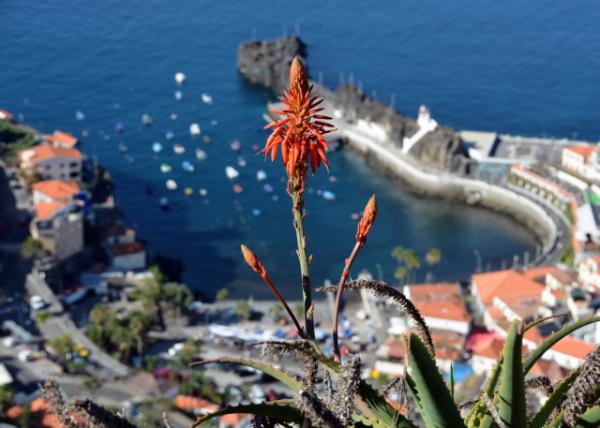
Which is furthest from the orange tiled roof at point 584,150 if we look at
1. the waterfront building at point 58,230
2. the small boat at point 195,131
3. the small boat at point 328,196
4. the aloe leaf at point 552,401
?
the aloe leaf at point 552,401

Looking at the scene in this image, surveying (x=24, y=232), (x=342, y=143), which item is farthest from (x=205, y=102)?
(x=24, y=232)

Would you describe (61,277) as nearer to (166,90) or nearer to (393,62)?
(166,90)

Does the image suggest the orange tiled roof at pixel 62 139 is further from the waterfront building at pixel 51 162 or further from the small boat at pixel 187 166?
the small boat at pixel 187 166

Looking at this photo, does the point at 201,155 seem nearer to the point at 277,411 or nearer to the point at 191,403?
the point at 191,403

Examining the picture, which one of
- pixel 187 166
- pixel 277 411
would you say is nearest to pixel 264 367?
pixel 277 411

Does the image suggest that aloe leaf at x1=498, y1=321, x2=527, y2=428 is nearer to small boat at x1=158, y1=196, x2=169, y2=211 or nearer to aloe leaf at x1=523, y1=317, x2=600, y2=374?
aloe leaf at x1=523, y1=317, x2=600, y2=374

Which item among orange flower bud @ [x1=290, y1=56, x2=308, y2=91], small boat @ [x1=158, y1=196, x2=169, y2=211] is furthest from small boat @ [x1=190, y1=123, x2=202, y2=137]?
orange flower bud @ [x1=290, y1=56, x2=308, y2=91]
